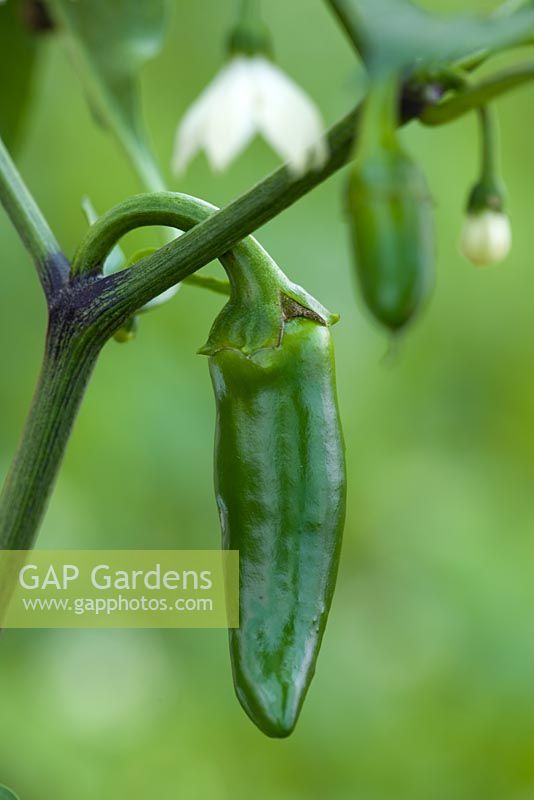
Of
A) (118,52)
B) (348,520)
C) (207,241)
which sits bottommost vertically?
(348,520)

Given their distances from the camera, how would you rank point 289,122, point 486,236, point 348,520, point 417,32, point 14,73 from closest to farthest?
point 417,32 → point 289,122 → point 486,236 → point 14,73 → point 348,520

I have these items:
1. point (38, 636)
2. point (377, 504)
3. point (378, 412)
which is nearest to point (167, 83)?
point (378, 412)

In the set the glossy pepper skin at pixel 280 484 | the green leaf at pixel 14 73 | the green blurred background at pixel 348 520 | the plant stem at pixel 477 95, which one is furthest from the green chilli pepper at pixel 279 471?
the green blurred background at pixel 348 520

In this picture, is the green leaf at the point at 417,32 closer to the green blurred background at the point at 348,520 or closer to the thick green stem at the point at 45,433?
the thick green stem at the point at 45,433

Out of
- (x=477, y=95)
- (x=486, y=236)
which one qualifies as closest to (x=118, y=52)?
(x=486, y=236)

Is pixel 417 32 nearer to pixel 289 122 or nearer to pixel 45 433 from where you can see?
pixel 289 122

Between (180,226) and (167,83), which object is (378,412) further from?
(180,226)
